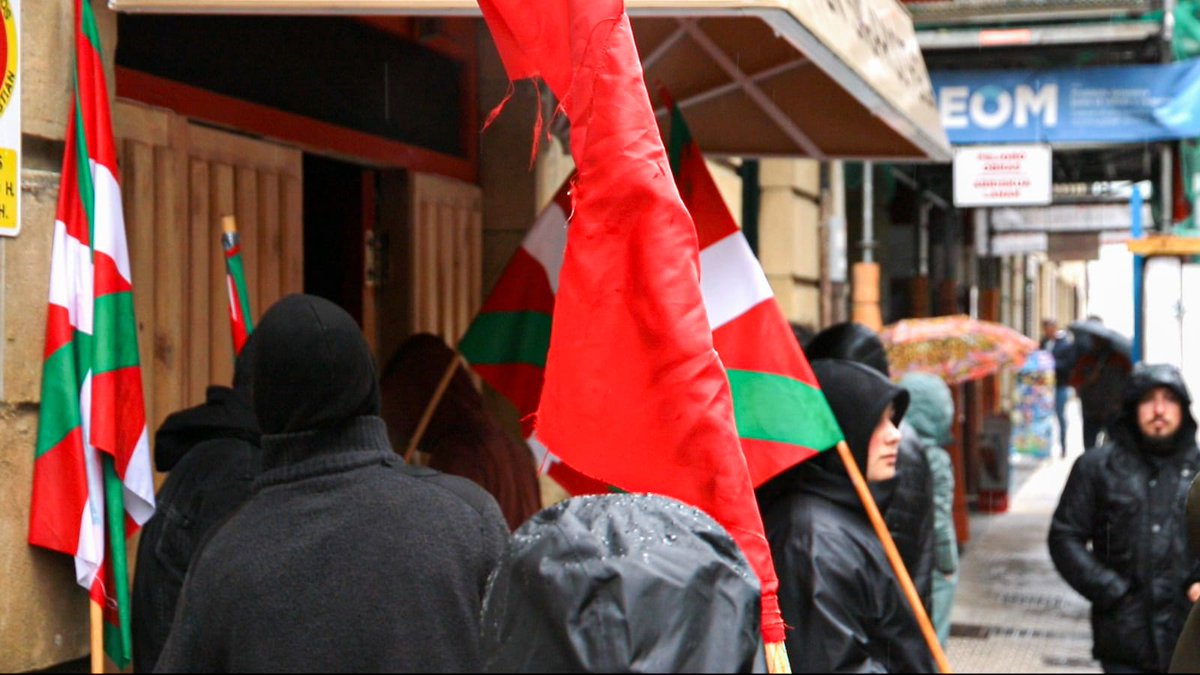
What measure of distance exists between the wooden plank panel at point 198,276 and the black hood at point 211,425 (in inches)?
43.4

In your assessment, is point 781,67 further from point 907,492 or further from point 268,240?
point 268,240

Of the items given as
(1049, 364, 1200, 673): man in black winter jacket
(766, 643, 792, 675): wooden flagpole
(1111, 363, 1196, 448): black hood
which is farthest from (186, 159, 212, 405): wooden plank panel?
(1111, 363, 1196, 448): black hood

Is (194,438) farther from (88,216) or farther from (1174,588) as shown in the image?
(1174,588)

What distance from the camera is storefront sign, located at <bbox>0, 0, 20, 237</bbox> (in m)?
3.83

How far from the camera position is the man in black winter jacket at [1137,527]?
607cm

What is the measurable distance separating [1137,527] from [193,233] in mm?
3989

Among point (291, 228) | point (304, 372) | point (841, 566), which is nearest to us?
point (304, 372)

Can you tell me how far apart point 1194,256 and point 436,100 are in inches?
201

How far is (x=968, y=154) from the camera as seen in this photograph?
13.9m

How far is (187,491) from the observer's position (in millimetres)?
4105

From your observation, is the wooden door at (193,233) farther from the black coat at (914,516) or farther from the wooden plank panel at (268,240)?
the black coat at (914,516)

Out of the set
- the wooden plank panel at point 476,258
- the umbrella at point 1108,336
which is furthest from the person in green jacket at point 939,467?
the umbrella at point 1108,336

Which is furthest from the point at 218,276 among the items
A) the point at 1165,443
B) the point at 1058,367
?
the point at 1058,367

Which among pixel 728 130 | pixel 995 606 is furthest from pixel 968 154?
pixel 728 130
